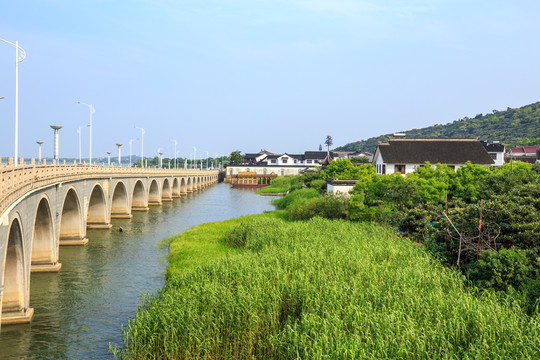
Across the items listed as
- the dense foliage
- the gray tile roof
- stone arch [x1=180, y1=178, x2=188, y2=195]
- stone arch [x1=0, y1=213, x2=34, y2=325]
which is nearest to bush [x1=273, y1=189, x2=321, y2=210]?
the gray tile roof

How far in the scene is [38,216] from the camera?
94.3ft

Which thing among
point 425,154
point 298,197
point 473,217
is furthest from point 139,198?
point 473,217

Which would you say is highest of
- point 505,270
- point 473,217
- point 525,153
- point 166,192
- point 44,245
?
point 525,153

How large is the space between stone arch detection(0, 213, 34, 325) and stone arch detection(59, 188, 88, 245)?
52.1ft

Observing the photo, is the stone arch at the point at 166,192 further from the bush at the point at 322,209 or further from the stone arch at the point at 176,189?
the bush at the point at 322,209

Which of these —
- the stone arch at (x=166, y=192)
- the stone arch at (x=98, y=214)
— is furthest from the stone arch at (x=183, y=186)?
the stone arch at (x=98, y=214)

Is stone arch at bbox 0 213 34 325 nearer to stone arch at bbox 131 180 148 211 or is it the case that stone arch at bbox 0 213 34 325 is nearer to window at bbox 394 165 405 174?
window at bbox 394 165 405 174

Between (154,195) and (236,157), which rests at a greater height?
(236,157)

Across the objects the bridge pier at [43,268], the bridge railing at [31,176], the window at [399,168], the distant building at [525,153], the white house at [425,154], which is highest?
the distant building at [525,153]

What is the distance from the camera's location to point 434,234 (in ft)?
84.1

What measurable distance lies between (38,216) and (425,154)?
41969 millimetres

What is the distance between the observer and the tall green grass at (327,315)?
1261cm

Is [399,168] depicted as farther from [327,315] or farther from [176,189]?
[176,189]

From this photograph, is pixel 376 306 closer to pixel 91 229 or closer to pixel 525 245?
pixel 525 245
